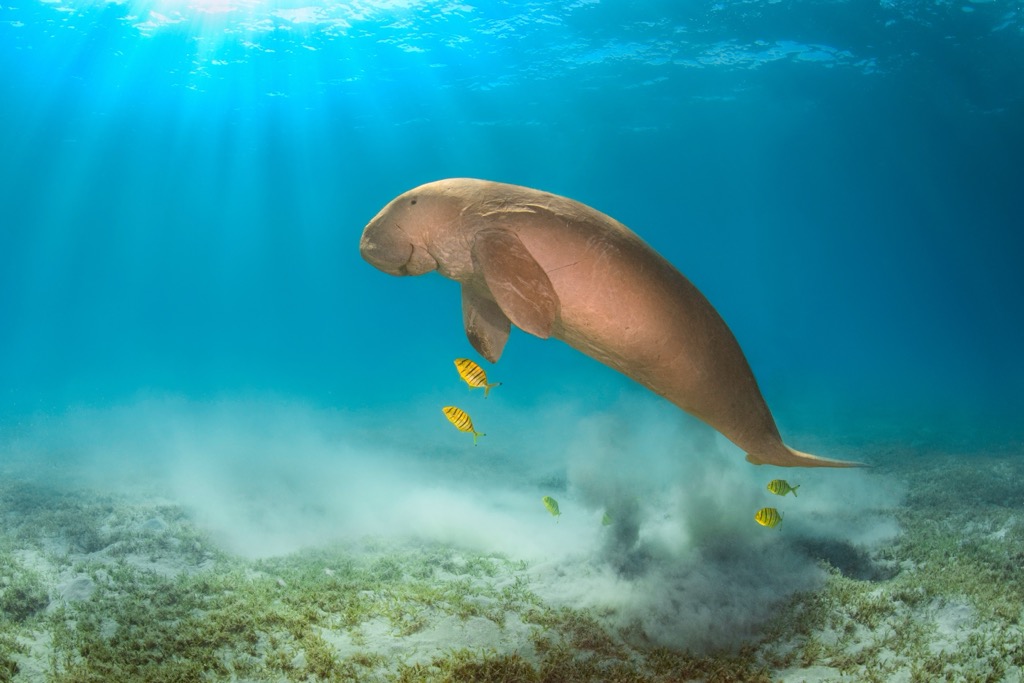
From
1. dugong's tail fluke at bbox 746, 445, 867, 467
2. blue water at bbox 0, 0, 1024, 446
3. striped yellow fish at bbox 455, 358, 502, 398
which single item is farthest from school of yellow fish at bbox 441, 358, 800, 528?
blue water at bbox 0, 0, 1024, 446

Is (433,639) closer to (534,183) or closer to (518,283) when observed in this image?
(518,283)

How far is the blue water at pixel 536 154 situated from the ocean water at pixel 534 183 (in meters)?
0.25

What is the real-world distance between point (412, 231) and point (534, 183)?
149 ft

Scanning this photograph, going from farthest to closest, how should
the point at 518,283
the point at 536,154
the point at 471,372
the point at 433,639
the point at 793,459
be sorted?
the point at 536,154, the point at 471,372, the point at 433,639, the point at 793,459, the point at 518,283

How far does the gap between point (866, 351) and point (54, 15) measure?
321ft

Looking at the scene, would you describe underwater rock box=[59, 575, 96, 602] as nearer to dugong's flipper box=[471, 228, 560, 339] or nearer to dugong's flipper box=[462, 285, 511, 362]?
dugong's flipper box=[462, 285, 511, 362]

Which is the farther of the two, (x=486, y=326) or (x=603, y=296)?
(x=486, y=326)

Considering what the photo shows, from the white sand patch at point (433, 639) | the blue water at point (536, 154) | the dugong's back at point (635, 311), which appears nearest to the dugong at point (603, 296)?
the dugong's back at point (635, 311)

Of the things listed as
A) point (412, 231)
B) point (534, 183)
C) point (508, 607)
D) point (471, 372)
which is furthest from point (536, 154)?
point (412, 231)

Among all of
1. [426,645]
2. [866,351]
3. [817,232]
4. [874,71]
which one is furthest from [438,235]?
[866,351]

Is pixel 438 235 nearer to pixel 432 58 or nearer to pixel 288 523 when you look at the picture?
pixel 288 523

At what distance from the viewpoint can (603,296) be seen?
8.05ft

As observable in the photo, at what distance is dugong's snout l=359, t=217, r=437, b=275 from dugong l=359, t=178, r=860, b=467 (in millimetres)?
17

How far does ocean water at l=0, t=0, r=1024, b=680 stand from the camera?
7.64 metres
